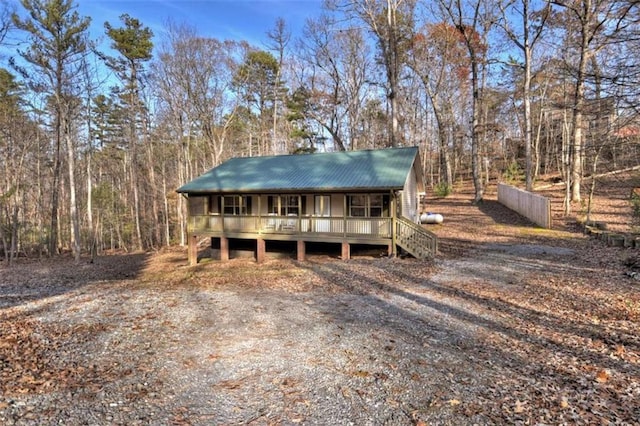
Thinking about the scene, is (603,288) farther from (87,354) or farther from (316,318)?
(87,354)

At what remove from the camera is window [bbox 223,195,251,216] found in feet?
58.9

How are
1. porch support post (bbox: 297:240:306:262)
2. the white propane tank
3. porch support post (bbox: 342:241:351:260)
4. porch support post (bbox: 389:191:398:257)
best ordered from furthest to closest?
the white propane tank
porch support post (bbox: 297:240:306:262)
porch support post (bbox: 342:241:351:260)
porch support post (bbox: 389:191:398:257)

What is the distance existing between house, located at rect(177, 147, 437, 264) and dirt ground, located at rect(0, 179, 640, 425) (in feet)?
10.2

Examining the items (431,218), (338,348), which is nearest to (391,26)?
(431,218)

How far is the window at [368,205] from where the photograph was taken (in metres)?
Answer: 15.3

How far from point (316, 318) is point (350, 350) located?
178 cm

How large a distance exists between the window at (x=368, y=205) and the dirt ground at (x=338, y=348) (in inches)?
156

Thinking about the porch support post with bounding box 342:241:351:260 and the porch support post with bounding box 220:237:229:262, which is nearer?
the porch support post with bounding box 342:241:351:260

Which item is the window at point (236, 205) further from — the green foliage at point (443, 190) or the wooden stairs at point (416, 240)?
the green foliage at point (443, 190)

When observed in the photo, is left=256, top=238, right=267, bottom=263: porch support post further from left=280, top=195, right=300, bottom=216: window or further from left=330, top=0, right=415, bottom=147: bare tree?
left=330, top=0, right=415, bottom=147: bare tree

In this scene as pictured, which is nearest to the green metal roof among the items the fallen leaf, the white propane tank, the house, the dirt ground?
the house

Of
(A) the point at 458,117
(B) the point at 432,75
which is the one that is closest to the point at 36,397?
(B) the point at 432,75

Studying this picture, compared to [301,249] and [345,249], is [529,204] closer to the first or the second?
[345,249]

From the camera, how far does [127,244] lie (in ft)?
105
